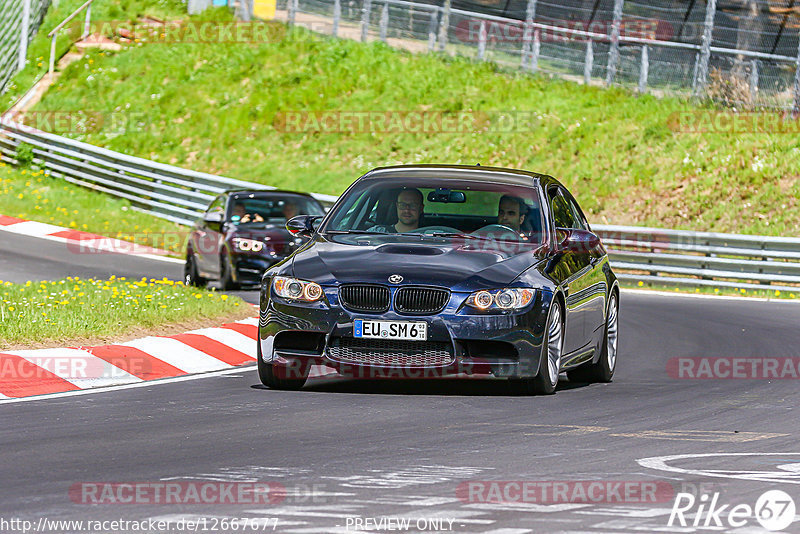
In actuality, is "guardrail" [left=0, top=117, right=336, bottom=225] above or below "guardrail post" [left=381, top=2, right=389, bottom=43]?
below

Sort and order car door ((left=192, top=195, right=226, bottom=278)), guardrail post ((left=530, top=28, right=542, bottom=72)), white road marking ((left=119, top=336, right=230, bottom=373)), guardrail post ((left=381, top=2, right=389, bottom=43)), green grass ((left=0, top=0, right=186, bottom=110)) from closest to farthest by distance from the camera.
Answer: white road marking ((left=119, top=336, right=230, bottom=373))
car door ((left=192, top=195, right=226, bottom=278))
guardrail post ((left=530, top=28, right=542, bottom=72))
guardrail post ((left=381, top=2, right=389, bottom=43))
green grass ((left=0, top=0, right=186, bottom=110))

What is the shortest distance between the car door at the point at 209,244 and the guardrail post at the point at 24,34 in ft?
73.0

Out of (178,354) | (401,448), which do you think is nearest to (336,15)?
(178,354)

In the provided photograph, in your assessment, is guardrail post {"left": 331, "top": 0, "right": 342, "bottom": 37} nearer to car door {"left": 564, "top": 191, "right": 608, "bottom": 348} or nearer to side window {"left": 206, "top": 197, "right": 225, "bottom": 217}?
side window {"left": 206, "top": 197, "right": 225, "bottom": 217}

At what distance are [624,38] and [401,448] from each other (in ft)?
85.9

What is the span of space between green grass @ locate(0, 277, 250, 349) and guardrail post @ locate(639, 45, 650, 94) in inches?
746

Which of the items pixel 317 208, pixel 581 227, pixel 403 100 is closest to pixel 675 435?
pixel 581 227

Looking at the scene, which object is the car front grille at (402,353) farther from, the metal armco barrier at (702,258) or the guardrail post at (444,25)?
the guardrail post at (444,25)

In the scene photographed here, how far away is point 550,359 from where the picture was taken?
10359 millimetres

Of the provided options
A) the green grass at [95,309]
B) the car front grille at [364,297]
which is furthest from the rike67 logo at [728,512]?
the green grass at [95,309]

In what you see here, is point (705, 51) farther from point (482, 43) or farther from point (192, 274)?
point (192, 274)

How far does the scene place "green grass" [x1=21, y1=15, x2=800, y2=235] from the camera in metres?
30.3

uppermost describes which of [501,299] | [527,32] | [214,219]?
[527,32]

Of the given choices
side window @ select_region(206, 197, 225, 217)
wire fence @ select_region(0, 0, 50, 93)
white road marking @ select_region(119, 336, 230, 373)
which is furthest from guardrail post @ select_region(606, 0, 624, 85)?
white road marking @ select_region(119, 336, 230, 373)
